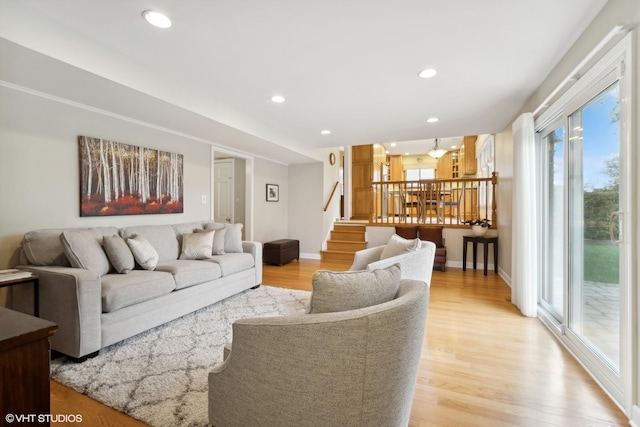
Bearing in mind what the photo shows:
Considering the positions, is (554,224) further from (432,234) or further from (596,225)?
(432,234)

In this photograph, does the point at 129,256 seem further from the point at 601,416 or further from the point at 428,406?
the point at 601,416

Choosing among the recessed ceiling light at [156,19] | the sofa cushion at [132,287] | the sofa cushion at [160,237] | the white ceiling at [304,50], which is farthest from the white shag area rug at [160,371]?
the recessed ceiling light at [156,19]

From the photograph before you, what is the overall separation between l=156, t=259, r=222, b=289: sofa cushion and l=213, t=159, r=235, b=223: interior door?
2.81 m

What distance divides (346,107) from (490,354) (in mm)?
3005

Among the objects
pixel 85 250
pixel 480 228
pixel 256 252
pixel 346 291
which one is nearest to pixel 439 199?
pixel 480 228

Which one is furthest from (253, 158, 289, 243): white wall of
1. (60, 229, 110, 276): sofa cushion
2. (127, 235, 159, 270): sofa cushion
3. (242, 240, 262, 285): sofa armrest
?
(60, 229, 110, 276): sofa cushion

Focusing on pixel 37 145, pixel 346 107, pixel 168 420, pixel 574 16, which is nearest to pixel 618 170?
pixel 574 16

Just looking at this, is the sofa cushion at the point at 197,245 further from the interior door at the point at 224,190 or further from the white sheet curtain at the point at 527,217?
the white sheet curtain at the point at 527,217

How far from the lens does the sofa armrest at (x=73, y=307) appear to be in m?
2.14

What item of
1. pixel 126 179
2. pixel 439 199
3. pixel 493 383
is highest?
pixel 126 179

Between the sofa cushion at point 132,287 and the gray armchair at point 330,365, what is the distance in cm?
169

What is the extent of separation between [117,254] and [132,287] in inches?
18.2

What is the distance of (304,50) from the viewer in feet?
7.92

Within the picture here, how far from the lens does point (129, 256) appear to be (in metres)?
2.84
